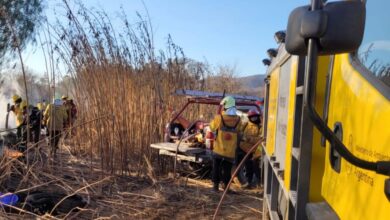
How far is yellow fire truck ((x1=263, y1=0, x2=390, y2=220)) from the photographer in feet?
4.18

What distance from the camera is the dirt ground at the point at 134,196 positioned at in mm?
5786

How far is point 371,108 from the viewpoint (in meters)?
1.42

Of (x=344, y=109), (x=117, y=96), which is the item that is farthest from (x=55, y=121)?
(x=344, y=109)

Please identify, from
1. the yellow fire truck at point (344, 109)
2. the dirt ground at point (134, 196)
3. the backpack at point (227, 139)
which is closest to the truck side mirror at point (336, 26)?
the yellow fire truck at point (344, 109)

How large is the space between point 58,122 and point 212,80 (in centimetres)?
799

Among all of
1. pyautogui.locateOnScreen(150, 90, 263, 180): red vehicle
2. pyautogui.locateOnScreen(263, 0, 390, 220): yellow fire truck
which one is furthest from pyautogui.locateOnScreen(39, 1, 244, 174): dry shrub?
pyautogui.locateOnScreen(263, 0, 390, 220): yellow fire truck

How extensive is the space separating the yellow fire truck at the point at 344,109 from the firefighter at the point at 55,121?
418 cm

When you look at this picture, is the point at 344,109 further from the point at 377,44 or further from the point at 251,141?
the point at 251,141

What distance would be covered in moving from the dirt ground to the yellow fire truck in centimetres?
350

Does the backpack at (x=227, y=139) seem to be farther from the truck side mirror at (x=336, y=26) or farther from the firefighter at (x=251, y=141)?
the truck side mirror at (x=336, y=26)

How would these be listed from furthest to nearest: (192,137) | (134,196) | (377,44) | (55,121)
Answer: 1. (192,137)
2. (55,121)
3. (134,196)
4. (377,44)

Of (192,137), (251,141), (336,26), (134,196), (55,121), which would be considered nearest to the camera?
(336,26)

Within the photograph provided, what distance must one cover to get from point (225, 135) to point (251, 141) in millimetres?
521

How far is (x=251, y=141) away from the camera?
7.84m
